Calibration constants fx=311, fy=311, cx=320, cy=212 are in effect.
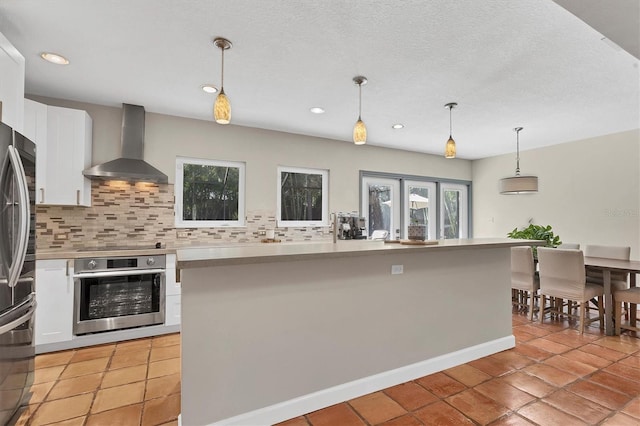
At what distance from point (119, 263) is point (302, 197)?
2572 millimetres

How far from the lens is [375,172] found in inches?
218

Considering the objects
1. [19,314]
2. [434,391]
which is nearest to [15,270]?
[19,314]

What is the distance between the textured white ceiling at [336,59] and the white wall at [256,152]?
21 centimetres

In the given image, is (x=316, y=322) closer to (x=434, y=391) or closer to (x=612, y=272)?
(x=434, y=391)

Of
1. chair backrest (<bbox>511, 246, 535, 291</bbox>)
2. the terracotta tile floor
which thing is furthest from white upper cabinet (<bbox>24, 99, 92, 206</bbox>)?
chair backrest (<bbox>511, 246, 535, 291</bbox>)

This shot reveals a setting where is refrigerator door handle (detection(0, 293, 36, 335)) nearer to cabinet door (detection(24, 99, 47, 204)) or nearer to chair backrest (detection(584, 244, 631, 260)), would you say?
cabinet door (detection(24, 99, 47, 204))

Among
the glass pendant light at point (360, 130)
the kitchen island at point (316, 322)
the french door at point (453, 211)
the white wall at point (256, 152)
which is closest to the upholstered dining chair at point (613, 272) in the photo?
the kitchen island at point (316, 322)

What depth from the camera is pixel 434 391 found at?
7.41ft

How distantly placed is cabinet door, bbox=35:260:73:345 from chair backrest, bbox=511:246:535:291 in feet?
16.4

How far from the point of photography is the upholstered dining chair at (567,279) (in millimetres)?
3338

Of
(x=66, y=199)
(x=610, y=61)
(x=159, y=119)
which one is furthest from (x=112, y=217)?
(x=610, y=61)

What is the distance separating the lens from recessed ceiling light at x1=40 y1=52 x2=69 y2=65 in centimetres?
252

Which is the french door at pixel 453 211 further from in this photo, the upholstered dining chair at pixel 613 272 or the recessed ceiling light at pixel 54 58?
the recessed ceiling light at pixel 54 58

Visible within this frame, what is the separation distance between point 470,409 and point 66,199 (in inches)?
160
